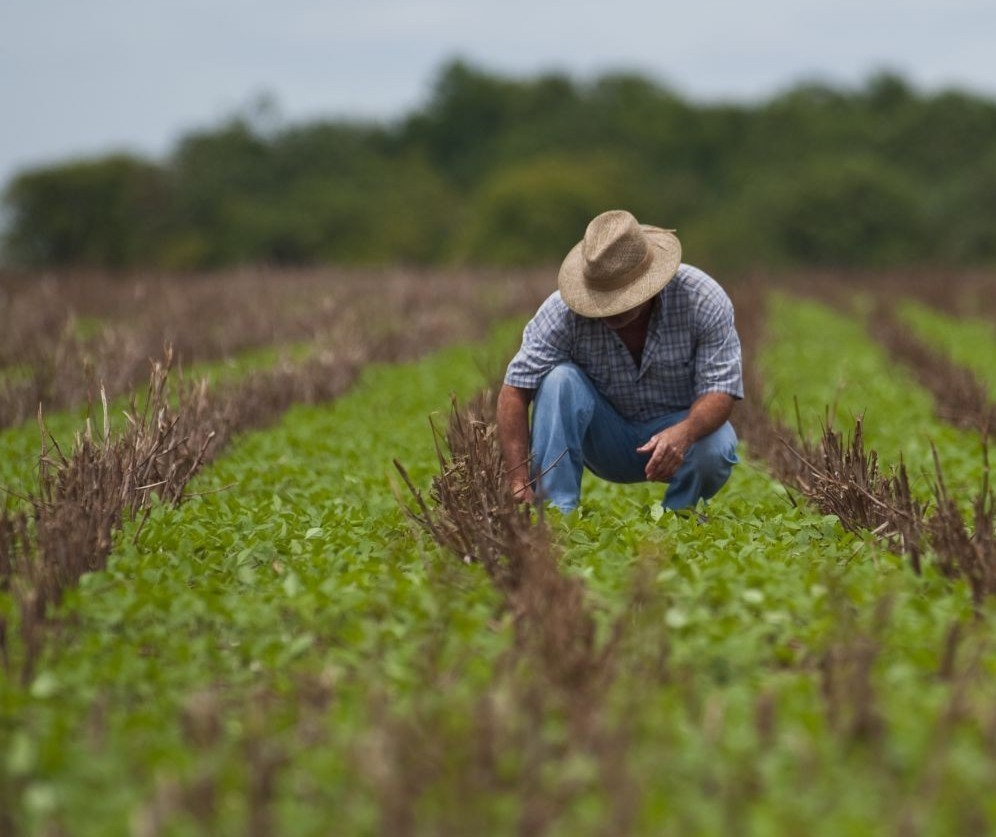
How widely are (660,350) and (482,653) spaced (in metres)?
1.97

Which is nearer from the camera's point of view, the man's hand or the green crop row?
the man's hand

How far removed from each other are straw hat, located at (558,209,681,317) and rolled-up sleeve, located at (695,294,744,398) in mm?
258

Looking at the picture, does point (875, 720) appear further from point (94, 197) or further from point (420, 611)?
point (94, 197)

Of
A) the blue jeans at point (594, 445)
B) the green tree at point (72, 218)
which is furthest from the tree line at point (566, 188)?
the blue jeans at point (594, 445)

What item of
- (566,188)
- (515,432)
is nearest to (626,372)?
(515,432)

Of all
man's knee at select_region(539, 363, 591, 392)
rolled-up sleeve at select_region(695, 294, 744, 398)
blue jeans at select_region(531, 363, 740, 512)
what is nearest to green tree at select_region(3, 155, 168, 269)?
blue jeans at select_region(531, 363, 740, 512)

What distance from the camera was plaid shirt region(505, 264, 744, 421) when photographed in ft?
16.4

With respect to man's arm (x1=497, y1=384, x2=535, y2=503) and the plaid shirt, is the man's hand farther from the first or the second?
man's arm (x1=497, y1=384, x2=535, y2=503)

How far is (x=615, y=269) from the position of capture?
4.80 meters

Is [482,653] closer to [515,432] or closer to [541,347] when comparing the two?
[515,432]

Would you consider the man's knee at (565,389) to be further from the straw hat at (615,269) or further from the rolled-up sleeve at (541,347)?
the straw hat at (615,269)

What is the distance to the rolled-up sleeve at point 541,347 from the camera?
16.6 feet

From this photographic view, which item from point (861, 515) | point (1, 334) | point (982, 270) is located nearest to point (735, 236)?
point (982, 270)

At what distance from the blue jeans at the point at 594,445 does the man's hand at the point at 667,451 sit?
11.4 inches
